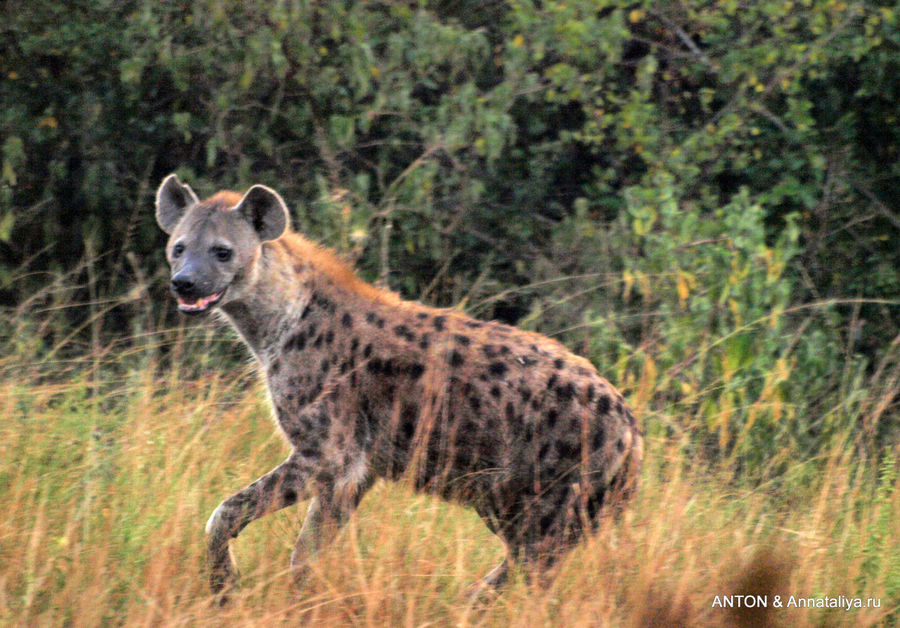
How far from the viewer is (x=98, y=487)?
11.6 ft

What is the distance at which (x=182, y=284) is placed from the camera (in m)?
3.70

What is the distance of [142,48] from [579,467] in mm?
3508

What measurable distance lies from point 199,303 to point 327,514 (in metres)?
0.76

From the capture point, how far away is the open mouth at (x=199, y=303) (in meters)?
3.69

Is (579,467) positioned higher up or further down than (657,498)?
higher up

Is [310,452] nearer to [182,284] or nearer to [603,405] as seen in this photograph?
[182,284]

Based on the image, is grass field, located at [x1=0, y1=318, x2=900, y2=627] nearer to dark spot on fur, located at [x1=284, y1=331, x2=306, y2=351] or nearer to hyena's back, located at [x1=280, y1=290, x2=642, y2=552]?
hyena's back, located at [x1=280, y1=290, x2=642, y2=552]

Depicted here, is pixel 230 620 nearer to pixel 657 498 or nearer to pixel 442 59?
pixel 657 498

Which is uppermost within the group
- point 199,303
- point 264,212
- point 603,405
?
point 264,212

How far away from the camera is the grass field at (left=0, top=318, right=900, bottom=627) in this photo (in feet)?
10.1

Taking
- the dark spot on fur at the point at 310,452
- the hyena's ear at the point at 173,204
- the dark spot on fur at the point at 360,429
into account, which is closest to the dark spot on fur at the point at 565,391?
the dark spot on fur at the point at 360,429

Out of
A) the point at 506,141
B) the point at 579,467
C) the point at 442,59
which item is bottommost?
the point at 579,467

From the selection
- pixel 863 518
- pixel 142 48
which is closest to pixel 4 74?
pixel 142 48

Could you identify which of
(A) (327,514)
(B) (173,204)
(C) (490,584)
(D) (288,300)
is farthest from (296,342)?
(C) (490,584)
